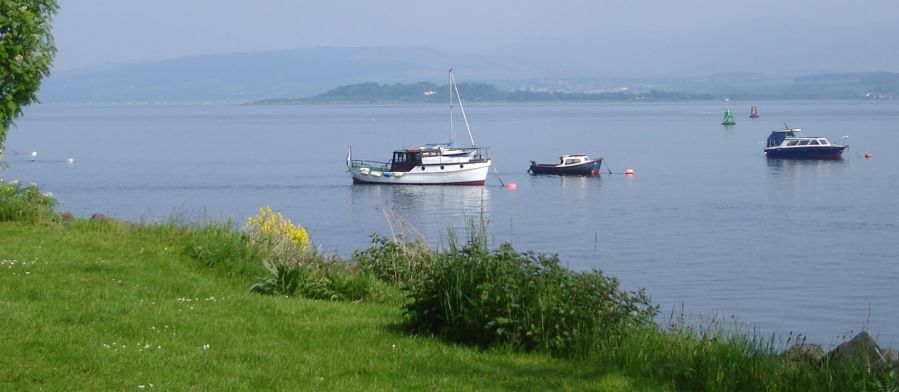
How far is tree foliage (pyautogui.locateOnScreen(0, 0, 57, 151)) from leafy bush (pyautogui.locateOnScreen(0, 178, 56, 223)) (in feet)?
3.43

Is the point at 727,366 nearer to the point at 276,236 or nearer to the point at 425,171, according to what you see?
the point at 276,236

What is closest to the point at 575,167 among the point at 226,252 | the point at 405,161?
the point at 405,161

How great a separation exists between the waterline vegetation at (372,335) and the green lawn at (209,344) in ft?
0.06

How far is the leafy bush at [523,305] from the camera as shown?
32.1 ft

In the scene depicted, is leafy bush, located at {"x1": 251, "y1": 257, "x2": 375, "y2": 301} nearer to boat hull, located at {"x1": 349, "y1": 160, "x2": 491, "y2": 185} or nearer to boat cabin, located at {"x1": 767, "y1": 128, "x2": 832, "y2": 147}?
boat hull, located at {"x1": 349, "y1": 160, "x2": 491, "y2": 185}

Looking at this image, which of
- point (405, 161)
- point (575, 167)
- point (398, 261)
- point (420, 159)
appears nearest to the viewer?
point (398, 261)

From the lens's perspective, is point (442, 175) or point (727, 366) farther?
point (442, 175)

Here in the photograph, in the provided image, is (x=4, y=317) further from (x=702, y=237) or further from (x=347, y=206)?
(x=347, y=206)

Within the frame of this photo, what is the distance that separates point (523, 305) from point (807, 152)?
8089 centimetres

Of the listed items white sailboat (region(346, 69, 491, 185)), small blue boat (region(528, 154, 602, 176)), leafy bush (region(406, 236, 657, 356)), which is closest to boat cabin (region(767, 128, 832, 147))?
small blue boat (region(528, 154, 602, 176))

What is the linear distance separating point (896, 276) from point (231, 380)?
2908 centimetres

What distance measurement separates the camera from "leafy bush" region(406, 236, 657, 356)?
9.79 metres

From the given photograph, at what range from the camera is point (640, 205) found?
187 ft

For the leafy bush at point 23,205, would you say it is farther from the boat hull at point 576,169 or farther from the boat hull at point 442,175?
the boat hull at point 576,169
